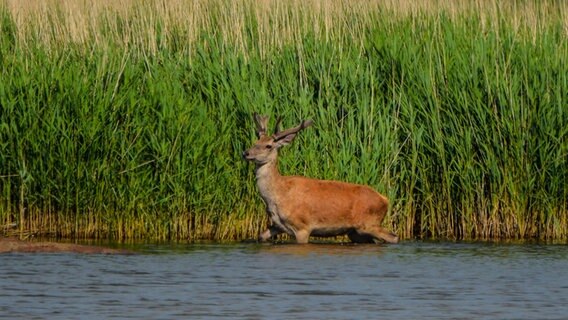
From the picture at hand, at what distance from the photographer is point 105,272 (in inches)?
428

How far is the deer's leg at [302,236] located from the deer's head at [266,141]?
A: 75 centimetres

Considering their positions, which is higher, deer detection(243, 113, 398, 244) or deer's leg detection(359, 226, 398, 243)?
deer detection(243, 113, 398, 244)

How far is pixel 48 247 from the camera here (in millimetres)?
11883

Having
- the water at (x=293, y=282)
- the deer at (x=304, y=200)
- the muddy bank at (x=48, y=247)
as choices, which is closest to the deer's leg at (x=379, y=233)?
the deer at (x=304, y=200)

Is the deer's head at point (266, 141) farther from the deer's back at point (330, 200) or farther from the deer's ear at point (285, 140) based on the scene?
the deer's back at point (330, 200)

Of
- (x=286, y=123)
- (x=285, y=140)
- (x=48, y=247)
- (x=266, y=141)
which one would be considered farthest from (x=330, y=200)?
(x=48, y=247)

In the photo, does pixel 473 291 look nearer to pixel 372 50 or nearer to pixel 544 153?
pixel 544 153

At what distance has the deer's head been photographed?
13016 mm

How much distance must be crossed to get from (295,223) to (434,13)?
3918mm

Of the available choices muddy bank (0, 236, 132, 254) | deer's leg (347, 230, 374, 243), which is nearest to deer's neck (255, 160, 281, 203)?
deer's leg (347, 230, 374, 243)

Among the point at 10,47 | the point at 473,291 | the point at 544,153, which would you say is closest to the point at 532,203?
the point at 544,153

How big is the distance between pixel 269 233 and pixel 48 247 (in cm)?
223

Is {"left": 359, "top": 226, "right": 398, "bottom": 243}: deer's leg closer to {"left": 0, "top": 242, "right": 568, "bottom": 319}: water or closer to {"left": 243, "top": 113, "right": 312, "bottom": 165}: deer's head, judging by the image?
{"left": 0, "top": 242, "right": 568, "bottom": 319}: water

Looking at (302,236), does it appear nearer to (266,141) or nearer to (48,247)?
(266,141)
